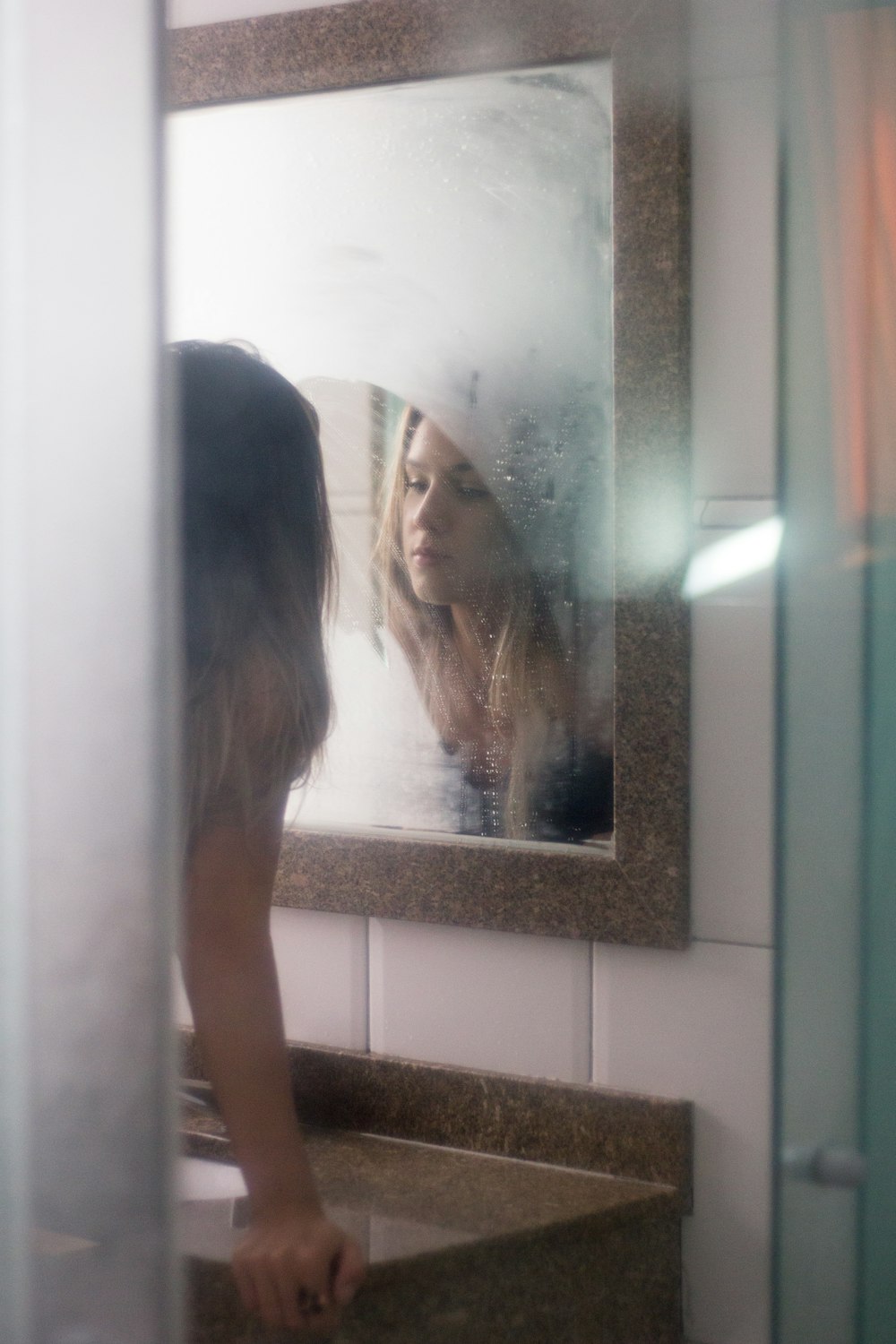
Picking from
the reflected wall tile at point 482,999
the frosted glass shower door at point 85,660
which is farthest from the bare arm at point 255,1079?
the frosted glass shower door at point 85,660

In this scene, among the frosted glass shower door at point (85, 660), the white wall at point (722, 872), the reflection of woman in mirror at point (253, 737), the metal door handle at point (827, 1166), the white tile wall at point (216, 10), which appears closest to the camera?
the frosted glass shower door at point (85, 660)

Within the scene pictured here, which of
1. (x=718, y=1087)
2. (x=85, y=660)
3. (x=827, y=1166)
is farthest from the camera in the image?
(x=718, y=1087)

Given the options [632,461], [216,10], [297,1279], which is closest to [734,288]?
[632,461]

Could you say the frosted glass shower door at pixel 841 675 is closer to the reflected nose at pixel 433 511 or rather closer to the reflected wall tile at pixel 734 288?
the reflected wall tile at pixel 734 288

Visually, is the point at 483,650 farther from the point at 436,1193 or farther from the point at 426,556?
the point at 436,1193

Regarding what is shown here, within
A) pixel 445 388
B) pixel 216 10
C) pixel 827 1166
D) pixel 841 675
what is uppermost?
pixel 216 10

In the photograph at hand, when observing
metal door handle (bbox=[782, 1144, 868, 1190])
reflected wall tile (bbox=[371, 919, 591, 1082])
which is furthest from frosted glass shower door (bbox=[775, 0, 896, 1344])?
reflected wall tile (bbox=[371, 919, 591, 1082])

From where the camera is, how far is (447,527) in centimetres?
60

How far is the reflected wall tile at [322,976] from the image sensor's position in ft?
2.04

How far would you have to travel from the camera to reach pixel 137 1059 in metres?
0.18

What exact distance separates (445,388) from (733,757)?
0.23 meters

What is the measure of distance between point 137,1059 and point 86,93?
0.48ft

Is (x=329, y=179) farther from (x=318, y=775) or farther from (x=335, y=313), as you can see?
(x=318, y=775)

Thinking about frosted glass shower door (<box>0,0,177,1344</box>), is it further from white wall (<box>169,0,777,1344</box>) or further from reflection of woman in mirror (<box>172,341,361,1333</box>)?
white wall (<box>169,0,777,1344</box>)
